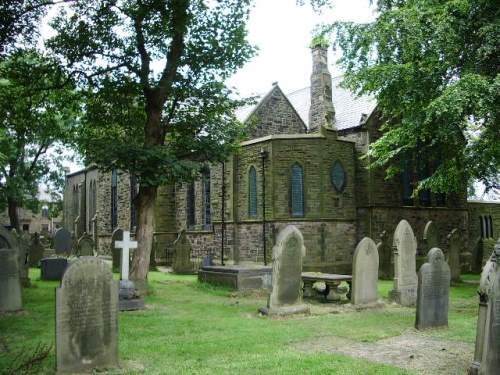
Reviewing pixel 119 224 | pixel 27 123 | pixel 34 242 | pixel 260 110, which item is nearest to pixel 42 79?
pixel 27 123

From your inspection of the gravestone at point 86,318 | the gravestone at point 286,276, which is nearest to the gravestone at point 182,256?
the gravestone at point 286,276

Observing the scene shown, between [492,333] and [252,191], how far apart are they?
60.2 ft

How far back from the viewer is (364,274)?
1224 centimetres

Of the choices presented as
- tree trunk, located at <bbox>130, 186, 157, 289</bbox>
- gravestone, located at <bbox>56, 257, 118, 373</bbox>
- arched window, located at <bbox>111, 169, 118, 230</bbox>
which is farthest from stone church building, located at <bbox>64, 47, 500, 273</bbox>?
gravestone, located at <bbox>56, 257, 118, 373</bbox>

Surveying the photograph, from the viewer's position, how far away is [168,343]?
Answer: 820 centimetres

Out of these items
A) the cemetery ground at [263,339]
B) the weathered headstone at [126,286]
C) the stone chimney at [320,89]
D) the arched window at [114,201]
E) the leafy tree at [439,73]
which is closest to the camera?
the cemetery ground at [263,339]

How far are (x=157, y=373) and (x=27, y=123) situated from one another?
1265 cm

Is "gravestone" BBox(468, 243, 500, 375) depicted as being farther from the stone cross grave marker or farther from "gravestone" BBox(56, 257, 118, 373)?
"gravestone" BBox(56, 257, 118, 373)

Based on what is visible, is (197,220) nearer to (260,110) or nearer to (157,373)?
(260,110)

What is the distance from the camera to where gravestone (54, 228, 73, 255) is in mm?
24172

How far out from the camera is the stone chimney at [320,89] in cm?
2403

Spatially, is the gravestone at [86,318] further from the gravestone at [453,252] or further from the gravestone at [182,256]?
the gravestone at [182,256]

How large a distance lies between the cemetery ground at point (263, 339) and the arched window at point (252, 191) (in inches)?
416

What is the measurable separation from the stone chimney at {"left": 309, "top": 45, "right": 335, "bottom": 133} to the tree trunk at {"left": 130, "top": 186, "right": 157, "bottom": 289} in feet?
37.9
